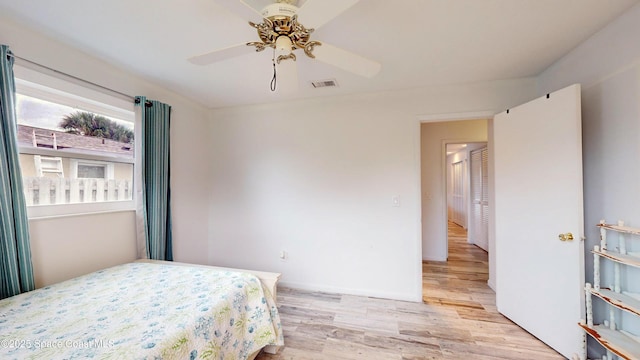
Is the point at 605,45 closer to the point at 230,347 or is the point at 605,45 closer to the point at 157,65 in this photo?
the point at 230,347

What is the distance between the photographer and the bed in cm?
102

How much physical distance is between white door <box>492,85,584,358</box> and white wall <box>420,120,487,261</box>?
1.63 m

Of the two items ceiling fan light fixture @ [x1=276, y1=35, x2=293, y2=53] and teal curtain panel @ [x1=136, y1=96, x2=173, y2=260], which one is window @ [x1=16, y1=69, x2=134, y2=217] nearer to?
teal curtain panel @ [x1=136, y1=96, x2=173, y2=260]

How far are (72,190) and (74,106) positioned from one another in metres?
0.69

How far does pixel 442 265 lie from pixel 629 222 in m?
2.50

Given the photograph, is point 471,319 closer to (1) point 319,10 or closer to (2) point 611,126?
(2) point 611,126

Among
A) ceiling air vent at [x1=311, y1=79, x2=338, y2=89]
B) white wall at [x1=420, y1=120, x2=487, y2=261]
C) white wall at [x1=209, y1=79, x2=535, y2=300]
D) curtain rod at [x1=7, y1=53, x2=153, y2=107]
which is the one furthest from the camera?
white wall at [x1=420, y1=120, x2=487, y2=261]

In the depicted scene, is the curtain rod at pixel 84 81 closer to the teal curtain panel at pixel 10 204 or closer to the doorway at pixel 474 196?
the teal curtain panel at pixel 10 204

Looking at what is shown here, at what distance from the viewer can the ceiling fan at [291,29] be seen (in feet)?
3.37

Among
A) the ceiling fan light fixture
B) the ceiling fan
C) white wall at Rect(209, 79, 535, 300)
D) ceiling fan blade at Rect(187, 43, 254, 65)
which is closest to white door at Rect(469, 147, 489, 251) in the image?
white wall at Rect(209, 79, 535, 300)

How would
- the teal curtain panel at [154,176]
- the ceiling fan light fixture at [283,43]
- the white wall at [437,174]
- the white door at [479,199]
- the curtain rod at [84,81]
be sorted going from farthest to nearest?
1. the white door at [479,199]
2. the white wall at [437,174]
3. the teal curtain panel at [154,176]
4. the curtain rod at [84,81]
5. the ceiling fan light fixture at [283,43]

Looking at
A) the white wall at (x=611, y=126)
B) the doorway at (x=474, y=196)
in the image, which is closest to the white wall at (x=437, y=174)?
the doorway at (x=474, y=196)

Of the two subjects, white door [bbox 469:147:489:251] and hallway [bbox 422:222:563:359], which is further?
white door [bbox 469:147:489:251]

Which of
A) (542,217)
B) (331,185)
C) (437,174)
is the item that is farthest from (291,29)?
(437,174)
